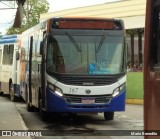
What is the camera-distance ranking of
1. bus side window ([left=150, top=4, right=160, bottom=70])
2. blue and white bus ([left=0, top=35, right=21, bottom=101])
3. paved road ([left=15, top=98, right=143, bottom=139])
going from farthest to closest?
1. blue and white bus ([left=0, top=35, right=21, bottom=101])
2. paved road ([left=15, top=98, right=143, bottom=139])
3. bus side window ([left=150, top=4, right=160, bottom=70])

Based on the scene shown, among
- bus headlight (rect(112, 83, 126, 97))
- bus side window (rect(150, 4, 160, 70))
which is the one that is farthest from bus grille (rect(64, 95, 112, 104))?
bus side window (rect(150, 4, 160, 70))

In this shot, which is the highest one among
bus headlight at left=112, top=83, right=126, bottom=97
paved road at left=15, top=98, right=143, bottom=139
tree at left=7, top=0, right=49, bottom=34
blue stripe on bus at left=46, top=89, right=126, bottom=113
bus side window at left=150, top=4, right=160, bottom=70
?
tree at left=7, top=0, right=49, bottom=34

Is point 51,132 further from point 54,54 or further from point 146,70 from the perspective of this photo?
point 146,70

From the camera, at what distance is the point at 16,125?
12664 millimetres

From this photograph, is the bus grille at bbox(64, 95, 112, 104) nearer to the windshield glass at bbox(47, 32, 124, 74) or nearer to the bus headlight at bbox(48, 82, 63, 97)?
the bus headlight at bbox(48, 82, 63, 97)

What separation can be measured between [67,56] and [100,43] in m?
1.02

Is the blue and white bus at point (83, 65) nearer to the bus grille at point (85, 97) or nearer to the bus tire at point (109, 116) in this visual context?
the bus grille at point (85, 97)

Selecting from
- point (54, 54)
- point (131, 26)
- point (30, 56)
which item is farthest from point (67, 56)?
point (131, 26)

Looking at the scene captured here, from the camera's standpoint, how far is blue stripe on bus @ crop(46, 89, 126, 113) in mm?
13734

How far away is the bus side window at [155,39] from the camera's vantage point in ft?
17.3

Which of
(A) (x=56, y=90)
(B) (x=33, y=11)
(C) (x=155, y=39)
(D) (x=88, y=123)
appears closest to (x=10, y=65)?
(D) (x=88, y=123)

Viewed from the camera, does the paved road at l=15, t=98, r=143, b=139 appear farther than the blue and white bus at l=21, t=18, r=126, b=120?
No

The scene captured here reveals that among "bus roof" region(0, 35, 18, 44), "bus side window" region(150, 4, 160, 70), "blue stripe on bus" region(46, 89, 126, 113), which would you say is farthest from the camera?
"bus roof" region(0, 35, 18, 44)

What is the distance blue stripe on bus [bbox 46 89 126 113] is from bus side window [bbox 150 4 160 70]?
27.9ft
